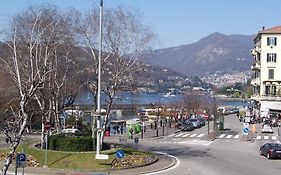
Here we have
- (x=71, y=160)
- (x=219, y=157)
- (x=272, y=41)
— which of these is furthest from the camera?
(x=272, y=41)

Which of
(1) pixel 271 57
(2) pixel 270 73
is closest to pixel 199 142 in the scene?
(2) pixel 270 73

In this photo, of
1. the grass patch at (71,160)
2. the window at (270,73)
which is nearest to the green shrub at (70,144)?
the grass patch at (71,160)

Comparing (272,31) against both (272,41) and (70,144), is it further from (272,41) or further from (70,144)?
(70,144)

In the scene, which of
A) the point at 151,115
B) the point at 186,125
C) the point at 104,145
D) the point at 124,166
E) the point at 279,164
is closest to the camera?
the point at 124,166

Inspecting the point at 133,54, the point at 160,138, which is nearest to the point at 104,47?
the point at 133,54

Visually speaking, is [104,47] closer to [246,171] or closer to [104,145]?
[104,145]

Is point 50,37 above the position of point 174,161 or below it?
above

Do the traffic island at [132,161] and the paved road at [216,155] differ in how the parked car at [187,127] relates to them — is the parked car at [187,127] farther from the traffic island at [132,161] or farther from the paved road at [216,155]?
the traffic island at [132,161]

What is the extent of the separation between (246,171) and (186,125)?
3802 centimetres

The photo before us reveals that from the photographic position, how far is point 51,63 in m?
35.6

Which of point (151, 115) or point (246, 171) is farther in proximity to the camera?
point (151, 115)

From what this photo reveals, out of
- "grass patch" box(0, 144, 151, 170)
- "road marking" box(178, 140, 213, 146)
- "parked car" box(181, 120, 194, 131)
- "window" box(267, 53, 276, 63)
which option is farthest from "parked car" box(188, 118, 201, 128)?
"grass patch" box(0, 144, 151, 170)

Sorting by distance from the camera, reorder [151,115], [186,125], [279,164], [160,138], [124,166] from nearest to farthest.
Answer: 1. [124,166]
2. [279,164]
3. [160,138]
4. [186,125]
5. [151,115]

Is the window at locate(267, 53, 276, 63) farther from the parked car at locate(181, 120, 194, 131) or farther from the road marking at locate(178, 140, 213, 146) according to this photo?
the road marking at locate(178, 140, 213, 146)
